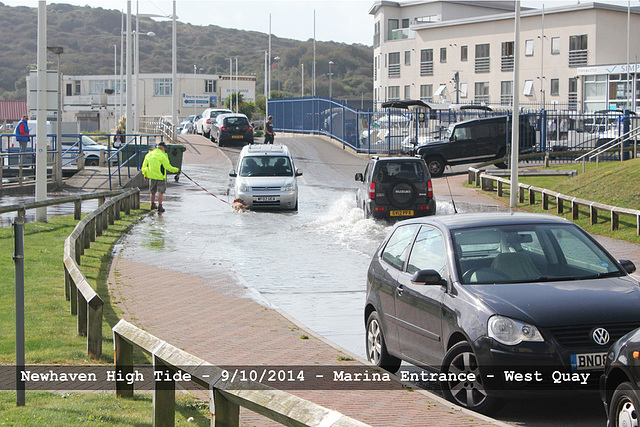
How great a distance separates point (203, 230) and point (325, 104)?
101ft

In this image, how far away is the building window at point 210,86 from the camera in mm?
113312

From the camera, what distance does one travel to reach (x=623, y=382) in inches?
209

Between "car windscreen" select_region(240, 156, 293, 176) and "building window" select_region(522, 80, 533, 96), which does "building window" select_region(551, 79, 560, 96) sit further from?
"car windscreen" select_region(240, 156, 293, 176)

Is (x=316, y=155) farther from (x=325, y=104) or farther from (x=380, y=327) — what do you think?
(x=380, y=327)

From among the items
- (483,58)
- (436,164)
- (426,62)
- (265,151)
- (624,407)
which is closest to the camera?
(624,407)

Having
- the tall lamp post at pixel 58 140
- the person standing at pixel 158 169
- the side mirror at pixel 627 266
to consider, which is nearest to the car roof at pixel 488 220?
the side mirror at pixel 627 266

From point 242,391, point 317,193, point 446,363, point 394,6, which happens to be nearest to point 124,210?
point 317,193

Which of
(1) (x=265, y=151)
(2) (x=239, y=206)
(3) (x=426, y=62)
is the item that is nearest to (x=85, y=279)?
(2) (x=239, y=206)

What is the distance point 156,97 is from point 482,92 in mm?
54220

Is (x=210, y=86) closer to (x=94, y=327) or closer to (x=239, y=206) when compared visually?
(x=239, y=206)

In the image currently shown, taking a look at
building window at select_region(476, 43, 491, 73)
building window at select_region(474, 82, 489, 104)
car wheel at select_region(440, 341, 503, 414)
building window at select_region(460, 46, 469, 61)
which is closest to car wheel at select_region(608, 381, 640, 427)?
car wheel at select_region(440, 341, 503, 414)

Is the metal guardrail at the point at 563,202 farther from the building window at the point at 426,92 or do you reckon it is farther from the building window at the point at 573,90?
the building window at the point at 426,92

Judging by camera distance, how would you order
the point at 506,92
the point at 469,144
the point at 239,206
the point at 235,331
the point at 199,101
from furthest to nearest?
the point at 199,101
the point at 506,92
the point at 469,144
the point at 239,206
the point at 235,331

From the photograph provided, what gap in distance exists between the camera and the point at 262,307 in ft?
36.7
